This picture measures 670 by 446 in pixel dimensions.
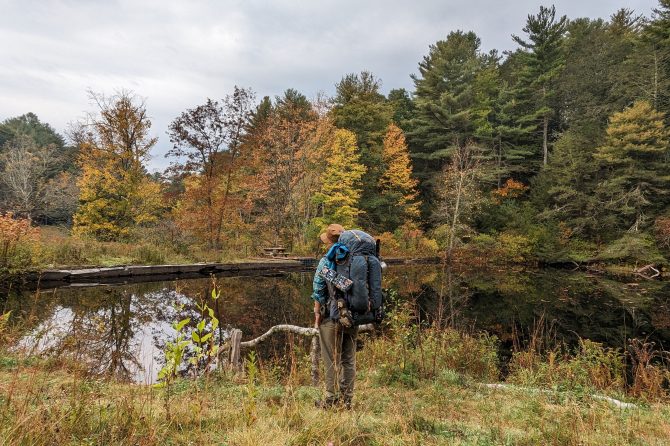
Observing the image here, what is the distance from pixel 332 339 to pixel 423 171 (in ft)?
104

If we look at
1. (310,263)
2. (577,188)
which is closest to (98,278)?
(310,263)

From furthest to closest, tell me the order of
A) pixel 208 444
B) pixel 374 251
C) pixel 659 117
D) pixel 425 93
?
pixel 425 93, pixel 659 117, pixel 374 251, pixel 208 444

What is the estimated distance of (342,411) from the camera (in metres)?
3.17

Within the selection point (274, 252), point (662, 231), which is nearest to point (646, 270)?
point (662, 231)

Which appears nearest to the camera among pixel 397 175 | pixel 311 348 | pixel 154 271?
pixel 311 348

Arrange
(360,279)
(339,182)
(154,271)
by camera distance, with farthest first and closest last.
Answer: (339,182), (154,271), (360,279)

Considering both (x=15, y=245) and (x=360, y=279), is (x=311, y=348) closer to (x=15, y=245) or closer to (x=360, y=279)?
(x=360, y=279)

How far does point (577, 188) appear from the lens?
1029 inches

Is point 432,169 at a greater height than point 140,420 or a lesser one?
greater

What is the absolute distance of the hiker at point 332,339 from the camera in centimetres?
356

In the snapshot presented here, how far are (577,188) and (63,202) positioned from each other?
3995 centimetres

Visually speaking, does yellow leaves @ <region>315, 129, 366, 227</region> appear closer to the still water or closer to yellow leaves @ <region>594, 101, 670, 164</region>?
the still water

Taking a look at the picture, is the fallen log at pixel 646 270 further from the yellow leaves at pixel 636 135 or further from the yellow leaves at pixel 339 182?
the yellow leaves at pixel 339 182

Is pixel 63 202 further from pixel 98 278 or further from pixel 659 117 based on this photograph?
pixel 659 117
